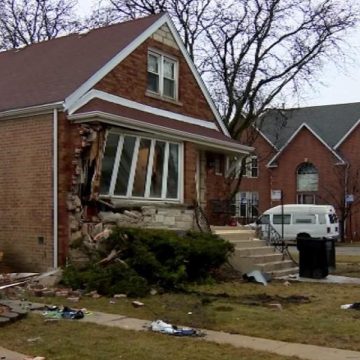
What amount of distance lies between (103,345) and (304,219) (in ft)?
91.2

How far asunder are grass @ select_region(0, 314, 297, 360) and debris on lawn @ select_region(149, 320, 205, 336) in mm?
170

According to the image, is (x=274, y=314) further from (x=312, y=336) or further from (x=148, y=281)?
(x=148, y=281)

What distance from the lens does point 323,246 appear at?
1520cm

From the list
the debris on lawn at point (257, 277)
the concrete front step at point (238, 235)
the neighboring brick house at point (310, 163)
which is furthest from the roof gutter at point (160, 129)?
the neighboring brick house at point (310, 163)

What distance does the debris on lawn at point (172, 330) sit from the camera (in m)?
8.05

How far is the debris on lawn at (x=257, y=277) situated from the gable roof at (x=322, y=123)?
32781mm

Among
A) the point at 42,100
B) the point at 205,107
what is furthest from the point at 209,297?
the point at 205,107

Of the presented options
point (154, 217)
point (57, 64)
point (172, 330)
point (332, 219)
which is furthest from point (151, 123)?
point (332, 219)

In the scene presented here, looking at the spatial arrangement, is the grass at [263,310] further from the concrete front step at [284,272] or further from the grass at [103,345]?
the concrete front step at [284,272]

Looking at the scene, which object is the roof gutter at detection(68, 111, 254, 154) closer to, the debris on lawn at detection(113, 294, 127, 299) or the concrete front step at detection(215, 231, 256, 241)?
the concrete front step at detection(215, 231, 256, 241)

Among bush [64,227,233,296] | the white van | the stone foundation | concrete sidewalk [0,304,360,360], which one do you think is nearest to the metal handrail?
the stone foundation

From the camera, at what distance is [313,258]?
15.3m

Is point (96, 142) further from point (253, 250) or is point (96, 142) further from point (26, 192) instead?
point (253, 250)

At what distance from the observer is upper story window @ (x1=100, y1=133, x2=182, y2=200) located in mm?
14742
